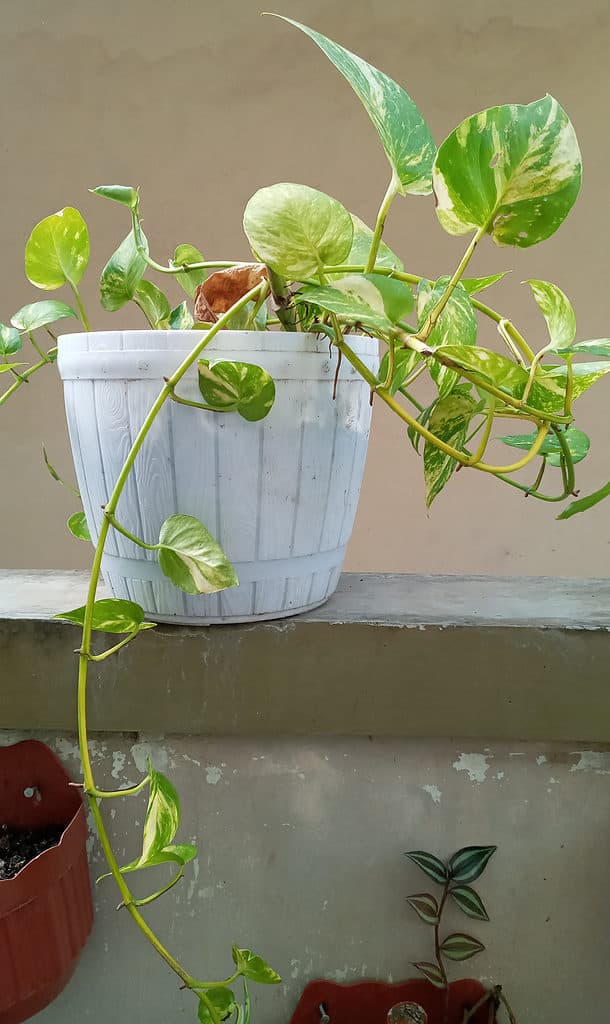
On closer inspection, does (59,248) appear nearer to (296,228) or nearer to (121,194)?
(121,194)

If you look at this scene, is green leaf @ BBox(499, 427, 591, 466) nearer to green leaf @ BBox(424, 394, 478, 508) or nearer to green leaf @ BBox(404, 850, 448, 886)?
green leaf @ BBox(424, 394, 478, 508)

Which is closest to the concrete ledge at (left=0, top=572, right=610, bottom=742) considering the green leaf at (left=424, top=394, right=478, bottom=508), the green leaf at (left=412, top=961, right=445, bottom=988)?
the green leaf at (left=424, top=394, right=478, bottom=508)

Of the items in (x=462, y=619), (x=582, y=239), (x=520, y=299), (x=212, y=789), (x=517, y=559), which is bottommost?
(x=517, y=559)

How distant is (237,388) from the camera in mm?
547

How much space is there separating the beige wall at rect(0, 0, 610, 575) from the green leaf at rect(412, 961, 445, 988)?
150 centimetres

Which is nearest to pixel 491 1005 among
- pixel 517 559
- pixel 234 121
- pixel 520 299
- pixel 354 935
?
pixel 354 935

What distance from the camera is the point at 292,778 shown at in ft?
2.46

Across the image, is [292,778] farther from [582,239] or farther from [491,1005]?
Result: [582,239]

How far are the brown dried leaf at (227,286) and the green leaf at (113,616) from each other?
23cm

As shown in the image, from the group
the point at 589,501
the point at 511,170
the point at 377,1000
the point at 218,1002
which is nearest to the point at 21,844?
the point at 218,1002

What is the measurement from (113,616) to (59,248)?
301 millimetres

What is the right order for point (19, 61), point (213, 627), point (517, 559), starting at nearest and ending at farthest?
point (213, 627), point (19, 61), point (517, 559)

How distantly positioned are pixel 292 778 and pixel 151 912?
0.19 m

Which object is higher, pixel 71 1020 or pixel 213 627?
pixel 213 627
